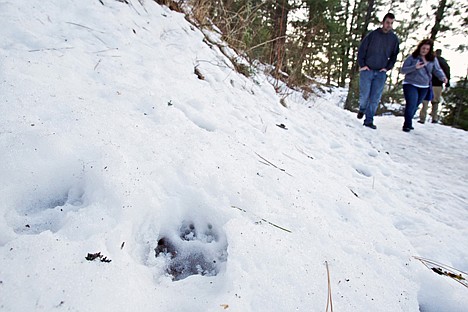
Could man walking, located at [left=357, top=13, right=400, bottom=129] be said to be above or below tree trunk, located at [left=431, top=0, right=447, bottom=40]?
below

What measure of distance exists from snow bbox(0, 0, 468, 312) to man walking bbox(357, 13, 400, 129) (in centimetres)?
295

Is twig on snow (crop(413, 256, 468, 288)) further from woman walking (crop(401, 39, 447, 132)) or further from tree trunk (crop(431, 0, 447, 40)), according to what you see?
tree trunk (crop(431, 0, 447, 40))

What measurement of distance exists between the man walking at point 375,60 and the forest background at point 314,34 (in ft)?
2.57

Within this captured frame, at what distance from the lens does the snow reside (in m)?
0.83

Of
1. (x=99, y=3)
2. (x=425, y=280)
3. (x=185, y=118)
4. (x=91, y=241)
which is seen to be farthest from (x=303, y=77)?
(x=91, y=241)

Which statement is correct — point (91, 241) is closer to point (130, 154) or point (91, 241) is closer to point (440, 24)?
point (130, 154)

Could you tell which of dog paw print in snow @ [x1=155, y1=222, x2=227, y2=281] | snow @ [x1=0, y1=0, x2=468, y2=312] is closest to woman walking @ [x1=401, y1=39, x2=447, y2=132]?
snow @ [x1=0, y1=0, x2=468, y2=312]

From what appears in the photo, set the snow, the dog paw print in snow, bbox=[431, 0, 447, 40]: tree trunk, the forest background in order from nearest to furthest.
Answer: the snow < the dog paw print in snow < the forest background < bbox=[431, 0, 447, 40]: tree trunk

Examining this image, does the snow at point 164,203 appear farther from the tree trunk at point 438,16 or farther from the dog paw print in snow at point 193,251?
the tree trunk at point 438,16

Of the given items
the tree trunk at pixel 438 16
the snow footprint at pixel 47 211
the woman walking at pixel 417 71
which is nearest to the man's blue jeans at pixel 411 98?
the woman walking at pixel 417 71

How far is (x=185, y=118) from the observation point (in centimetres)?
170

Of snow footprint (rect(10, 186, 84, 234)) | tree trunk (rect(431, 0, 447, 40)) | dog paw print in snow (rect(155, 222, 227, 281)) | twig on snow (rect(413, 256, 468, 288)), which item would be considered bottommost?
twig on snow (rect(413, 256, 468, 288))

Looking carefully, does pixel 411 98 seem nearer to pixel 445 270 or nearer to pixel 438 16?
pixel 445 270

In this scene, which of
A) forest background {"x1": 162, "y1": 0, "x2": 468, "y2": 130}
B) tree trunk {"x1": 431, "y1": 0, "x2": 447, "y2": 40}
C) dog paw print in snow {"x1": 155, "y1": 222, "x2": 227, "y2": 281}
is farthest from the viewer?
tree trunk {"x1": 431, "y1": 0, "x2": 447, "y2": 40}
